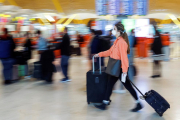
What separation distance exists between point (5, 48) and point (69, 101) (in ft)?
7.09

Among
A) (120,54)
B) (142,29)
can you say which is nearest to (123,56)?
(120,54)

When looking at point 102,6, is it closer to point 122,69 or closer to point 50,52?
point 50,52

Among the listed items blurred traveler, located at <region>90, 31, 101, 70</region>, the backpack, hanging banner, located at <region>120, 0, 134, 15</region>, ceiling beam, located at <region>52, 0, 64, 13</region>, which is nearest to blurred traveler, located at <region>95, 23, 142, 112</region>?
blurred traveler, located at <region>90, 31, 101, 70</region>

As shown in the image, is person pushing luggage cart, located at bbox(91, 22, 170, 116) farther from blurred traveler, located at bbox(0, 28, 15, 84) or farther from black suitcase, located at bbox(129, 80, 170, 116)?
blurred traveler, located at bbox(0, 28, 15, 84)

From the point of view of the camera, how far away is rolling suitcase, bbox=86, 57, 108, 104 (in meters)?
3.58

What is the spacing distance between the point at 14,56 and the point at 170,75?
442 cm

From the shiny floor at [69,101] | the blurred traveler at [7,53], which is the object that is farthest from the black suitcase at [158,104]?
the blurred traveler at [7,53]

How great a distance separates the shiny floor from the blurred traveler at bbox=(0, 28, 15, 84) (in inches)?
12.3

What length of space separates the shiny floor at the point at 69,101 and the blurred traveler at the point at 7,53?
0.31 metres

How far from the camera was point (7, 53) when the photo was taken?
501 cm

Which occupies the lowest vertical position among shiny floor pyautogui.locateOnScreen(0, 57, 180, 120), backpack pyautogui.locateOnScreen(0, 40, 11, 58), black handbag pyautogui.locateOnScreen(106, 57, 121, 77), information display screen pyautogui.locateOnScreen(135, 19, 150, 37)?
shiny floor pyautogui.locateOnScreen(0, 57, 180, 120)

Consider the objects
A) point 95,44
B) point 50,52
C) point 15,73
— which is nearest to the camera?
point 95,44

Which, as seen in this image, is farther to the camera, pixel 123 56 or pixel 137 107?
pixel 137 107

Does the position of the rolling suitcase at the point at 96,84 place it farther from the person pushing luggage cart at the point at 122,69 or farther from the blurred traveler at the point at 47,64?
the blurred traveler at the point at 47,64
